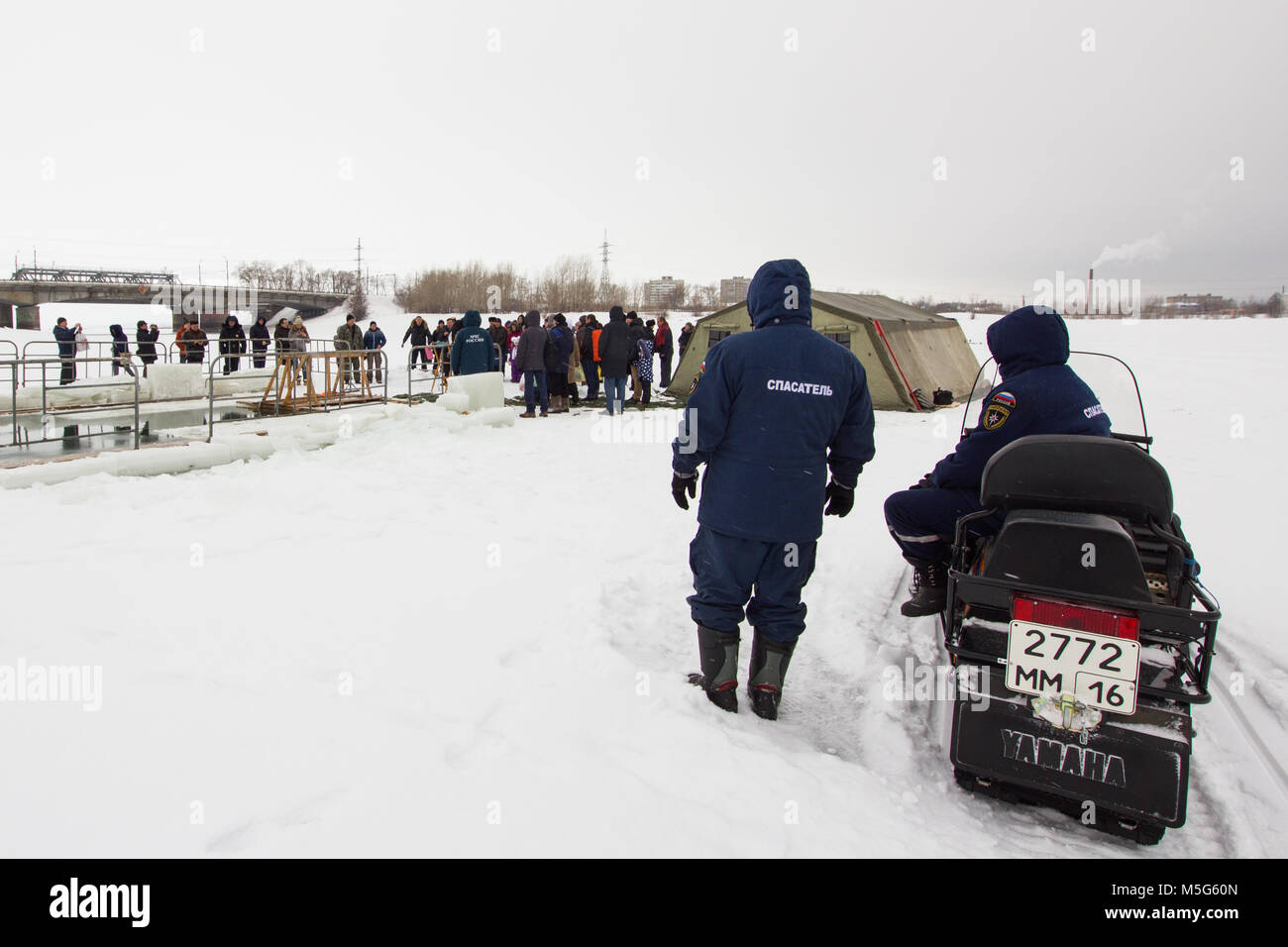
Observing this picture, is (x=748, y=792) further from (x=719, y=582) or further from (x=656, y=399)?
(x=656, y=399)

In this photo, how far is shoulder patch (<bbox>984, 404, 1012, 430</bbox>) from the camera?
3393 mm

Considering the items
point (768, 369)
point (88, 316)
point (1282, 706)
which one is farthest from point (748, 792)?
point (88, 316)

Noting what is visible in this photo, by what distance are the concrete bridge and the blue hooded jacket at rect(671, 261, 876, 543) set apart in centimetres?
5677

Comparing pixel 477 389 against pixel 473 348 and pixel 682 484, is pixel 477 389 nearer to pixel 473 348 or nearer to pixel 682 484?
pixel 473 348

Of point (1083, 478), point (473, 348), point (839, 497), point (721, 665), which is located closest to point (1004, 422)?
point (1083, 478)

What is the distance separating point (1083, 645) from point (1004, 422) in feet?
3.79

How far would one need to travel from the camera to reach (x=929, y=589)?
394 cm

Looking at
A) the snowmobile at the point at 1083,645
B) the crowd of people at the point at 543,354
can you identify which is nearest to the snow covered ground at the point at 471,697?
the snowmobile at the point at 1083,645

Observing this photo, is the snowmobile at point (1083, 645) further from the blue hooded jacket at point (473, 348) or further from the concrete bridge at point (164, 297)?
the concrete bridge at point (164, 297)

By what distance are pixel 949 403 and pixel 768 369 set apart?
12.1m

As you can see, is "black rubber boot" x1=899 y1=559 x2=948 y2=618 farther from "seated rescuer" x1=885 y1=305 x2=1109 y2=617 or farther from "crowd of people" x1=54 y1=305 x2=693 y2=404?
"crowd of people" x1=54 y1=305 x2=693 y2=404

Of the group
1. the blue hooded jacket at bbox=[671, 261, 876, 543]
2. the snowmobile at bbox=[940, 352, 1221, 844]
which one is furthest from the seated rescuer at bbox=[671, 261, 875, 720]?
the snowmobile at bbox=[940, 352, 1221, 844]

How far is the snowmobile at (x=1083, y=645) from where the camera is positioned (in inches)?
98.9
